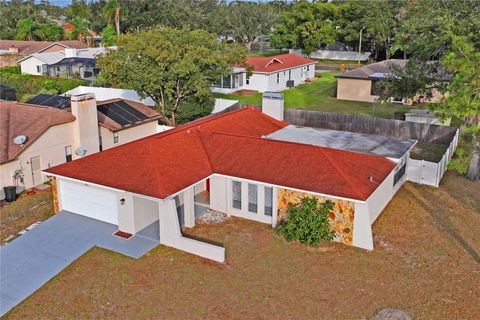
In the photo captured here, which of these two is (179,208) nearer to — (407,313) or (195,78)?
(407,313)

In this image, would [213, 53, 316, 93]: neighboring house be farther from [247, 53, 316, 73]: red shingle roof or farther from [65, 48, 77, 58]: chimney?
[65, 48, 77, 58]: chimney

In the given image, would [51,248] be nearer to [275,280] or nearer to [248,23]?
[275,280]

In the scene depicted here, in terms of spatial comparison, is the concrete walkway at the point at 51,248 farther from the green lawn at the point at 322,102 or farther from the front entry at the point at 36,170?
the green lawn at the point at 322,102

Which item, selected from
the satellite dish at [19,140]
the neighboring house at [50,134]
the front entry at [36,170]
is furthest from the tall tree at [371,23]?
the satellite dish at [19,140]

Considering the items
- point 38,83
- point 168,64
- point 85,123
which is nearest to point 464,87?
point 168,64

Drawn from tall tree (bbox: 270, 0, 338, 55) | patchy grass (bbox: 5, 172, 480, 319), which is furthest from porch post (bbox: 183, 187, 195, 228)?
tall tree (bbox: 270, 0, 338, 55)

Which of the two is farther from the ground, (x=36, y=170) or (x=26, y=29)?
(x=26, y=29)
